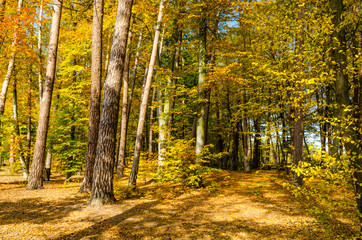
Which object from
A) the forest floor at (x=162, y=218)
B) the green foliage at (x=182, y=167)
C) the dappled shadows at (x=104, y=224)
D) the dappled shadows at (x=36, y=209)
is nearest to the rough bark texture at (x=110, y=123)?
the forest floor at (x=162, y=218)

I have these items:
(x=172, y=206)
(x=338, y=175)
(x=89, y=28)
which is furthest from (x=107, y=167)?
(x=89, y=28)

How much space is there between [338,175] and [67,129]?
1259cm

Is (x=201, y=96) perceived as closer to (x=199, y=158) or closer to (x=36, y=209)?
(x=199, y=158)

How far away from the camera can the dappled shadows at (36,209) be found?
4.91 meters

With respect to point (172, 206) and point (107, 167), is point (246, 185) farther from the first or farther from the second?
point (107, 167)

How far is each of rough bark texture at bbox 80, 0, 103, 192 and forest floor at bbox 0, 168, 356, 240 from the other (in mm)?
827

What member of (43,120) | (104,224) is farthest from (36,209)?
(43,120)

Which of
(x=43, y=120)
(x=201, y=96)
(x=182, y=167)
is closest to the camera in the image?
(x=182, y=167)

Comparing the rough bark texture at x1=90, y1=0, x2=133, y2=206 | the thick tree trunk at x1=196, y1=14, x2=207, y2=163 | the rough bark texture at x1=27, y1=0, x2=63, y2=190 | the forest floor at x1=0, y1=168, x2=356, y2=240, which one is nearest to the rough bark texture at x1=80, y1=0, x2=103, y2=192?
the forest floor at x1=0, y1=168, x2=356, y2=240

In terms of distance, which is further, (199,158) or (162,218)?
(199,158)

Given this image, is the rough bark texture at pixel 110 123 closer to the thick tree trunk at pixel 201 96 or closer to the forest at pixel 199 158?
the forest at pixel 199 158

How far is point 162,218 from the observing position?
543 centimetres

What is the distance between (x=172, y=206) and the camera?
6.61 meters

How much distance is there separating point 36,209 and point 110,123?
3.08 m
